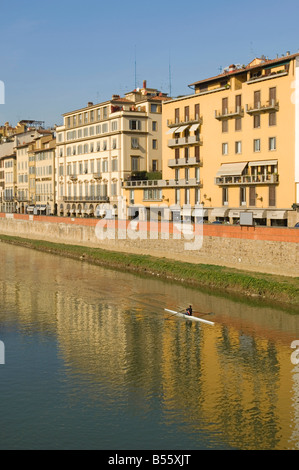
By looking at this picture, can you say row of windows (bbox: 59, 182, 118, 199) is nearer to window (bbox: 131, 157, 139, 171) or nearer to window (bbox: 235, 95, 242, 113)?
window (bbox: 131, 157, 139, 171)

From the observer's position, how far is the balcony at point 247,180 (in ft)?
157

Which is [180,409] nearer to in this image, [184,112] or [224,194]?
[224,194]

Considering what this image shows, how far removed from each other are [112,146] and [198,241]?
2856 centimetres

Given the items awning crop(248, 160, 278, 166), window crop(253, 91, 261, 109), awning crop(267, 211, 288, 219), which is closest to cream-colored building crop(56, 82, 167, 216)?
awning crop(248, 160, 278, 166)

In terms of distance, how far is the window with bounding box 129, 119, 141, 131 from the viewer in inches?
2743

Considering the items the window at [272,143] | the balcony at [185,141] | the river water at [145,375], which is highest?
the balcony at [185,141]

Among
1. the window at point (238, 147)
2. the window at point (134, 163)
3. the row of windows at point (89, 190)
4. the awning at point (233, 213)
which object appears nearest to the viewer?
the awning at point (233, 213)

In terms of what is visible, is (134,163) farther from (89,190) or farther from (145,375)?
(145,375)

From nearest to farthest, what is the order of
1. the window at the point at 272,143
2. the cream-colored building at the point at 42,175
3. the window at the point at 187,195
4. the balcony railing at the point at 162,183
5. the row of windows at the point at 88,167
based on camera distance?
the window at the point at 272,143
the balcony railing at the point at 162,183
the window at the point at 187,195
the row of windows at the point at 88,167
the cream-colored building at the point at 42,175

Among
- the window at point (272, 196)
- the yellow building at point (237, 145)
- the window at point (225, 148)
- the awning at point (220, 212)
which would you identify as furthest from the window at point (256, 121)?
the awning at point (220, 212)

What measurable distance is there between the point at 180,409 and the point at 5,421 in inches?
234

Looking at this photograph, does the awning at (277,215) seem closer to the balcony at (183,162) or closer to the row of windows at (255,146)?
the row of windows at (255,146)

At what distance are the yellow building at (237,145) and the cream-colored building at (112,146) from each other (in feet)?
26.3

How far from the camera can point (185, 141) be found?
5903 cm
